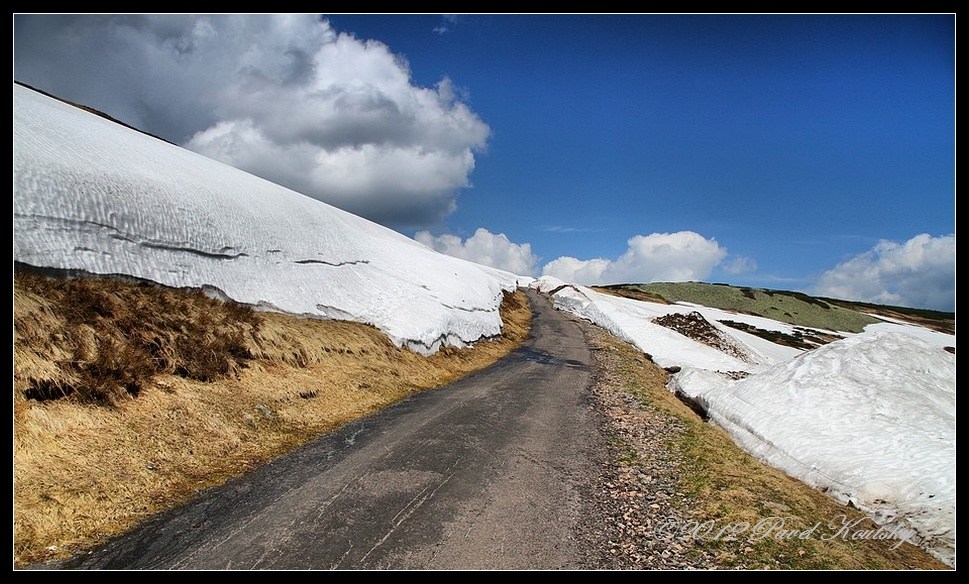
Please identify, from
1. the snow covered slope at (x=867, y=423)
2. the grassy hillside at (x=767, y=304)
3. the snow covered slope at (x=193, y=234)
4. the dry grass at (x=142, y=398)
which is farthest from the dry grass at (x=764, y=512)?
the grassy hillside at (x=767, y=304)

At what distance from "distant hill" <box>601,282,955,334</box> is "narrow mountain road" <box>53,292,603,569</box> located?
339 ft

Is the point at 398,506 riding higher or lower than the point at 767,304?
lower

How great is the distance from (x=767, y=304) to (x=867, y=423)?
122760 mm

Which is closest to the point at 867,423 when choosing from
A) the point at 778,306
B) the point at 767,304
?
the point at 778,306

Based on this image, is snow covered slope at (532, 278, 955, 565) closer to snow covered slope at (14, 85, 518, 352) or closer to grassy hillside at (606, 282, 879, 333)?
snow covered slope at (14, 85, 518, 352)

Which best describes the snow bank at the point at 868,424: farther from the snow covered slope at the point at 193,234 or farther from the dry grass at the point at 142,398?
the snow covered slope at the point at 193,234

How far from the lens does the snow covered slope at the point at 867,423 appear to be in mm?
8367

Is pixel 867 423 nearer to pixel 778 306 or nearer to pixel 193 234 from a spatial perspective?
pixel 193 234

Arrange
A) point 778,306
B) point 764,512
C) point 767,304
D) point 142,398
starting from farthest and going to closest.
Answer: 1. point 767,304
2. point 778,306
3. point 142,398
4. point 764,512

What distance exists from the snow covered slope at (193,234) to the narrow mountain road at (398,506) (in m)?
8.78

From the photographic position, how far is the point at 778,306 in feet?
377
